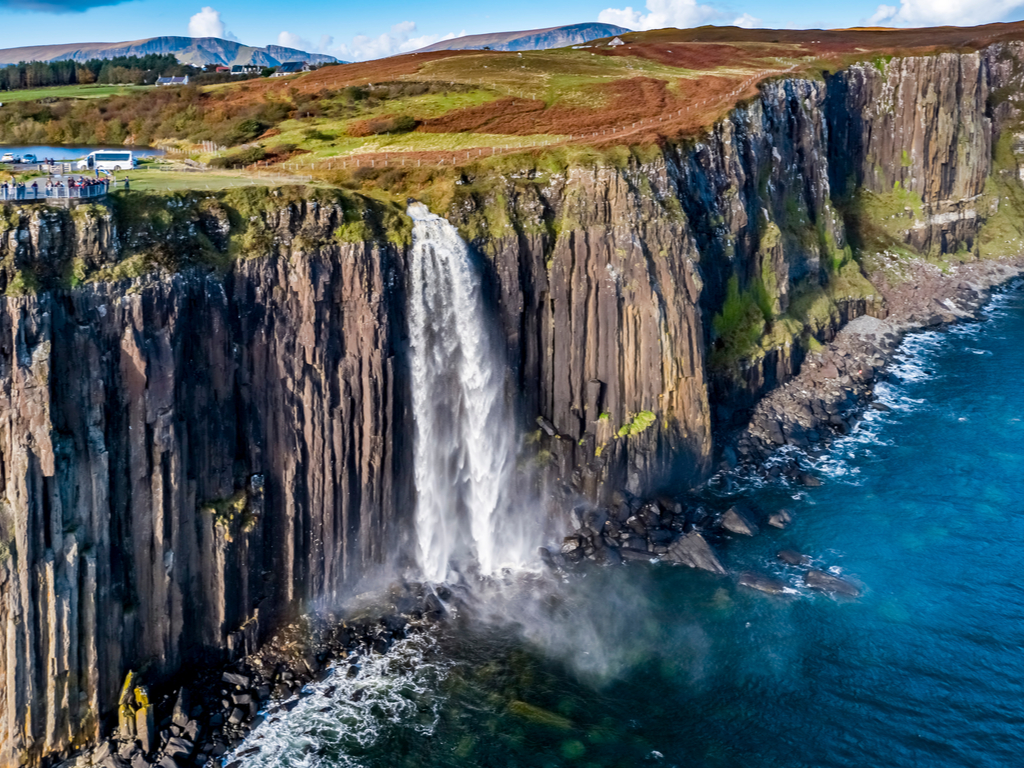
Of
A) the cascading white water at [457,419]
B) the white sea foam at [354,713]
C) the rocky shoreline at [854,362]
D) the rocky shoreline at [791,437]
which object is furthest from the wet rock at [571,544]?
the rocky shoreline at [854,362]

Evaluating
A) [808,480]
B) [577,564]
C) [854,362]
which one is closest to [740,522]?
[808,480]

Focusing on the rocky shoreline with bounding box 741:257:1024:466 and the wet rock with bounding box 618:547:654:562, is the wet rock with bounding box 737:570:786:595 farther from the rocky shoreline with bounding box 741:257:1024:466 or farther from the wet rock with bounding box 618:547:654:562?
the rocky shoreline with bounding box 741:257:1024:466

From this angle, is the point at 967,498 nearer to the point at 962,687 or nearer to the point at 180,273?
the point at 962,687

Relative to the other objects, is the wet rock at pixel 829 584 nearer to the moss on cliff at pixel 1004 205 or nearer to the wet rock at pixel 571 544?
the wet rock at pixel 571 544

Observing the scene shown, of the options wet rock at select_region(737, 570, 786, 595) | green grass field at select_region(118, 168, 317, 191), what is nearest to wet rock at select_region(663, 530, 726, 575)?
wet rock at select_region(737, 570, 786, 595)

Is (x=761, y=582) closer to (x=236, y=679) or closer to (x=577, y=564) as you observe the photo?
(x=577, y=564)

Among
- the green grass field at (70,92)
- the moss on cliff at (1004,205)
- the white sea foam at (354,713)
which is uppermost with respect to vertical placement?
the green grass field at (70,92)
